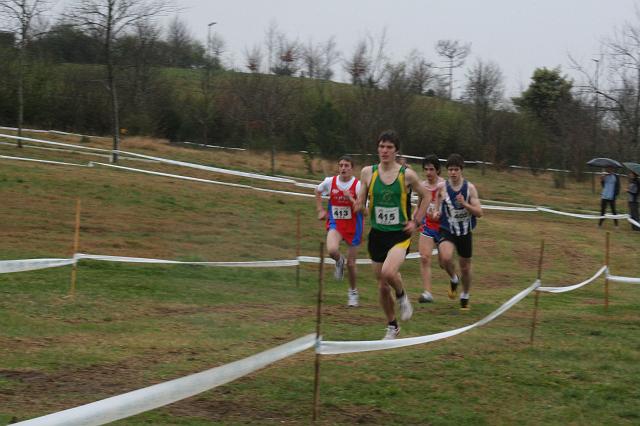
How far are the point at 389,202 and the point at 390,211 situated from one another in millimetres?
95

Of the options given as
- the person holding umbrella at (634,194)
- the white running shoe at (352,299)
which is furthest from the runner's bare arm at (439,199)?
the person holding umbrella at (634,194)

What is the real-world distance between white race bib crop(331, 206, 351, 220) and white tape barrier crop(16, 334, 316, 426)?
5.99 m

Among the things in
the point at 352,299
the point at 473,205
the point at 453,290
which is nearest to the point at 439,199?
the point at 473,205

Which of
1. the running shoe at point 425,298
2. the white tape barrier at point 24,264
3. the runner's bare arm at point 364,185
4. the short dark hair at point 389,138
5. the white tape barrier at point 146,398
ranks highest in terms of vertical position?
the short dark hair at point 389,138

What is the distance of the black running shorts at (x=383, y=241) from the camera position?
330 inches

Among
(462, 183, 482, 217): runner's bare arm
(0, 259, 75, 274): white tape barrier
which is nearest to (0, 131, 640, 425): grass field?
(0, 259, 75, 274): white tape barrier

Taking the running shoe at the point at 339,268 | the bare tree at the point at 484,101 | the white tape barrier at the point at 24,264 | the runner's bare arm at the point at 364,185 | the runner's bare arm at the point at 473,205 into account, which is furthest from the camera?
the bare tree at the point at 484,101

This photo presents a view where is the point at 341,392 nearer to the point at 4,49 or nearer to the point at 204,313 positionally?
the point at 204,313

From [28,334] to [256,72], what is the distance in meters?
30.4

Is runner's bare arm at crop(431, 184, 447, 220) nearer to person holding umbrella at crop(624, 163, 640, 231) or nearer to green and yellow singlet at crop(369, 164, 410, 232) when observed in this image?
green and yellow singlet at crop(369, 164, 410, 232)

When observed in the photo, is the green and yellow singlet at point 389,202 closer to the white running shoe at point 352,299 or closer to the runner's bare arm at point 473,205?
the runner's bare arm at point 473,205

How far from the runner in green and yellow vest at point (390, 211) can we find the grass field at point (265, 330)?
649 mm

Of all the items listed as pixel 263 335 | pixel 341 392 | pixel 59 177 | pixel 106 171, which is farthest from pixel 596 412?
pixel 106 171

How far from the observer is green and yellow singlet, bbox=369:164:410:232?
8203 millimetres
